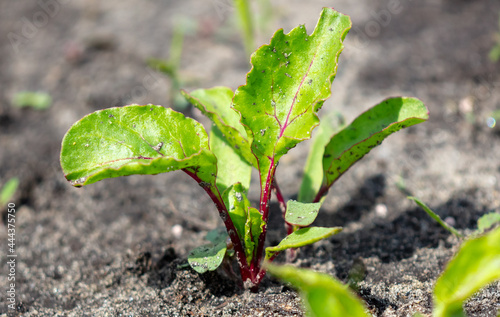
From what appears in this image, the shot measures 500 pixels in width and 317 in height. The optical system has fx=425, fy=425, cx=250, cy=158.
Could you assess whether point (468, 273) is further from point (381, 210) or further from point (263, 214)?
point (381, 210)

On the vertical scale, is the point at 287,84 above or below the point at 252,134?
above

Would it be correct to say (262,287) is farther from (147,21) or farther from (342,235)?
(147,21)

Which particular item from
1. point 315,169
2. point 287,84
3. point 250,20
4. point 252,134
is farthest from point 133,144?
point 250,20

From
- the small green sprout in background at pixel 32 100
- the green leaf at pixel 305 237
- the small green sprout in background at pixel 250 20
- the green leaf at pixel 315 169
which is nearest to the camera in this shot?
the green leaf at pixel 305 237

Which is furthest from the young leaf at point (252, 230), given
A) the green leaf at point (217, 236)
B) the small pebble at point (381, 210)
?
the small pebble at point (381, 210)

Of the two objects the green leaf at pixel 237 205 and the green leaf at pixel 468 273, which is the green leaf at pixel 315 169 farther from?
the green leaf at pixel 468 273

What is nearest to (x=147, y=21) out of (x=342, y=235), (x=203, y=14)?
(x=203, y=14)

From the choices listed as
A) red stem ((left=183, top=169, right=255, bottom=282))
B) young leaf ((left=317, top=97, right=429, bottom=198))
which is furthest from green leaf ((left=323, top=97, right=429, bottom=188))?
red stem ((left=183, top=169, right=255, bottom=282))
